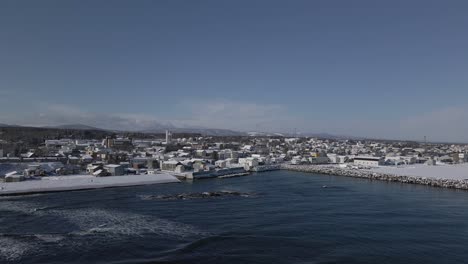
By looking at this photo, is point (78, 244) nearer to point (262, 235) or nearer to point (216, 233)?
point (216, 233)

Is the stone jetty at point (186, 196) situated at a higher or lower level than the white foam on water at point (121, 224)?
lower

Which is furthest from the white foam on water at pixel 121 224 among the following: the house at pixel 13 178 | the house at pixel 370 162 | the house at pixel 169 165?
the house at pixel 370 162

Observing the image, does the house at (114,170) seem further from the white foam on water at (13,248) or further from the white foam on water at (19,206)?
the white foam on water at (13,248)

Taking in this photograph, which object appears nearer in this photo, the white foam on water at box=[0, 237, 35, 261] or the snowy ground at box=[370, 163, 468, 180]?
the white foam on water at box=[0, 237, 35, 261]

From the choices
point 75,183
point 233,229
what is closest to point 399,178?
point 233,229

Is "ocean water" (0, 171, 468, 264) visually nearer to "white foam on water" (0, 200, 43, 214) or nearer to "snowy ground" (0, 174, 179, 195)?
"white foam on water" (0, 200, 43, 214)

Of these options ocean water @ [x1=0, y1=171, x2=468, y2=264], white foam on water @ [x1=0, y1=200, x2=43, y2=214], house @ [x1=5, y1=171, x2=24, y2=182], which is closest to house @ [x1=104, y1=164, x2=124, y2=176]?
house @ [x1=5, y1=171, x2=24, y2=182]
